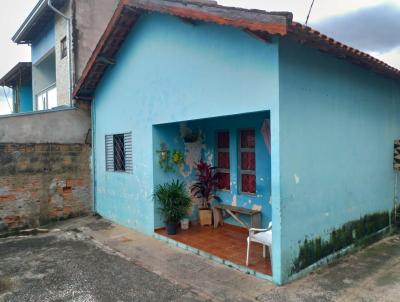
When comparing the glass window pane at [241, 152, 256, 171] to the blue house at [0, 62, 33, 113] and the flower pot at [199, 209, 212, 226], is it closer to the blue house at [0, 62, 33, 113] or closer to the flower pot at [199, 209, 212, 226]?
the flower pot at [199, 209, 212, 226]

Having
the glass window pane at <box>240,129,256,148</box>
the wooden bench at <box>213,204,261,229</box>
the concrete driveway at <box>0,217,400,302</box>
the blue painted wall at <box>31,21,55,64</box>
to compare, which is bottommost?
the concrete driveway at <box>0,217,400,302</box>

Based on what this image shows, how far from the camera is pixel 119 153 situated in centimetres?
983

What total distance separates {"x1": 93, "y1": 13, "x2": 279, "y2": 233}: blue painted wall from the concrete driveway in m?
1.58

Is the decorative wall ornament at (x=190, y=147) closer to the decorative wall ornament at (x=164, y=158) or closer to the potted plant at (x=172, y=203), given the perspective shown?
the decorative wall ornament at (x=164, y=158)

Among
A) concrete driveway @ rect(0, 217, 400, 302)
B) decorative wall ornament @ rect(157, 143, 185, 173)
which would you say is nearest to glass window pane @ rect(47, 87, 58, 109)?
concrete driveway @ rect(0, 217, 400, 302)

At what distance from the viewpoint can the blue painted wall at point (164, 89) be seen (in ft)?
17.7

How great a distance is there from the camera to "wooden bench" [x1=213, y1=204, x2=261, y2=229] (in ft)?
25.0

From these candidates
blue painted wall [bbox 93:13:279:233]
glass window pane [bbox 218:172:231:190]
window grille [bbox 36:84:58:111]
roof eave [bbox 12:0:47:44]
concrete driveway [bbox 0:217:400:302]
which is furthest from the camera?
window grille [bbox 36:84:58:111]

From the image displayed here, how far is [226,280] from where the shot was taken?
17.6 feet

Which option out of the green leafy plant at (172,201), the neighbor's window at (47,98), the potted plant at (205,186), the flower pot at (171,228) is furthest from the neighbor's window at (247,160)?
the neighbor's window at (47,98)

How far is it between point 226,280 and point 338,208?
268 cm

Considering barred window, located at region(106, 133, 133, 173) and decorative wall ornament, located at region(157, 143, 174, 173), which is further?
barred window, located at region(106, 133, 133, 173)

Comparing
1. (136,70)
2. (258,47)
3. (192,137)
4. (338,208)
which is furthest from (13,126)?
(338,208)

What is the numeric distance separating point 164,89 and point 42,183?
5.20 metres
